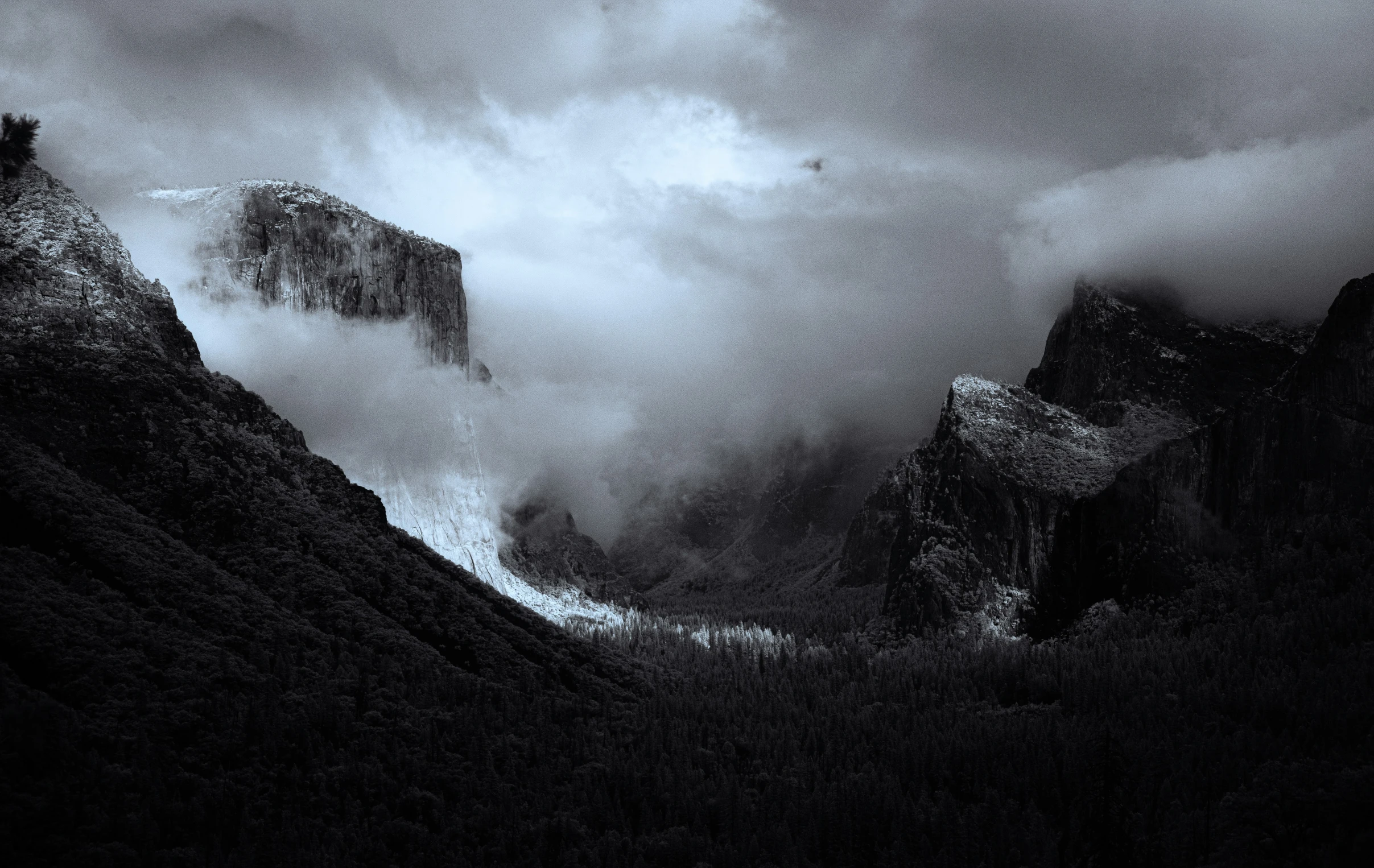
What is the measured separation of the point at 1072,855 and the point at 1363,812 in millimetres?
33422

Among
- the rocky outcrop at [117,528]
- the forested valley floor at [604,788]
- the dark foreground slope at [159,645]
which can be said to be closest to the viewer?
the forested valley floor at [604,788]

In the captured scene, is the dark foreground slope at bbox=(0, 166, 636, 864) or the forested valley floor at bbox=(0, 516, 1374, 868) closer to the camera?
Answer: the forested valley floor at bbox=(0, 516, 1374, 868)

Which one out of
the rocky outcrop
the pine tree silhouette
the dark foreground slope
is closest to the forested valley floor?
the dark foreground slope

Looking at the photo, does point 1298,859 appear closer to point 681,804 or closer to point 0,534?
point 681,804

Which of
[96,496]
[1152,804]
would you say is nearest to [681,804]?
[1152,804]

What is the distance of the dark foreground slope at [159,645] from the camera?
5418 inches

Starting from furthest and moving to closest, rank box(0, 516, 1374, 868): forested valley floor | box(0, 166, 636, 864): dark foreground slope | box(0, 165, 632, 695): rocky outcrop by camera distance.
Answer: box(0, 165, 632, 695): rocky outcrop < box(0, 166, 636, 864): dark foreground slope < box(0, 516, 1374, 868): forested valley floor

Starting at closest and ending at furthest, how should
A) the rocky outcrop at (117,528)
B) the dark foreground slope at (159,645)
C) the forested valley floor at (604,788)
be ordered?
the forested valley floor at (604,788), the dark foreground slope at (159,645), the rocky outcrop at (117,528)

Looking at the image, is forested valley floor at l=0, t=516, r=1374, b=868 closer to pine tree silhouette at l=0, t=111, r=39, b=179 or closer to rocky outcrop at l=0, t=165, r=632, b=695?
rocky outcrop at l=0, t=165, r=632, b=695

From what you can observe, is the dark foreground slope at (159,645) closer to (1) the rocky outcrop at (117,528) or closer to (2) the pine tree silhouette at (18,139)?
(1) the rocky outcrop at (117,528)

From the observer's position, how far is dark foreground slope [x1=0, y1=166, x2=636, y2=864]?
137625 mm

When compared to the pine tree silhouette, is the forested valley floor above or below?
below

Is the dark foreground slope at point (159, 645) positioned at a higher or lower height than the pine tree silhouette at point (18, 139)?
lower

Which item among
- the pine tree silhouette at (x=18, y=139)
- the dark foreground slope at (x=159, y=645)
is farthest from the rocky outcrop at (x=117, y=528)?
the pine tree silhouette at (x=18, y=139)
